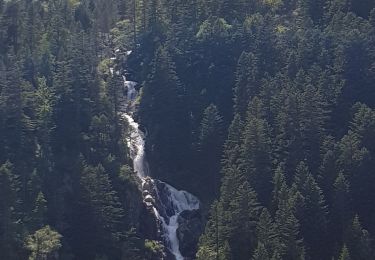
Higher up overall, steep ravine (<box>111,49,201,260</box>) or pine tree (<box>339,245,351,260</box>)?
steep ravine (<box>111,49,201,260</box>)

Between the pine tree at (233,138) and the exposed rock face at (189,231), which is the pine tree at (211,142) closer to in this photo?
the pine tree at (233,138)

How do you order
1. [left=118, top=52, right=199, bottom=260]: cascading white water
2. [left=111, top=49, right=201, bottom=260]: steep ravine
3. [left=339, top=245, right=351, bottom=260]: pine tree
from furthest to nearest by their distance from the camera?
1. [left=118, top=52, right=199, bottom=260]: cascading white water
2. [left=111, top=49, right=201, bottom=260]: steep ravine
3. [left=339, top=245, right=351, bottom=260]: pine tree

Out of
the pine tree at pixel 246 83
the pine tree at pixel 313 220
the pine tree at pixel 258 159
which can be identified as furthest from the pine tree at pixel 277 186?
the pine tree at pixel 246 83

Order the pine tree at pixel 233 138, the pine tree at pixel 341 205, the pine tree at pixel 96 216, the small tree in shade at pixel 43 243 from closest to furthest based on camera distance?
the small tree in shade at pixel 43 243 < the pine tree at pixel 341 205 < the pine tree at pixel 96 216 < the pine tree at pixel 233 138

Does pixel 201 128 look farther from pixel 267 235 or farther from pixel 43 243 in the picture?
pixel 43 243

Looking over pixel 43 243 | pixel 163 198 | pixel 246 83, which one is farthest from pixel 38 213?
pixel 246 83

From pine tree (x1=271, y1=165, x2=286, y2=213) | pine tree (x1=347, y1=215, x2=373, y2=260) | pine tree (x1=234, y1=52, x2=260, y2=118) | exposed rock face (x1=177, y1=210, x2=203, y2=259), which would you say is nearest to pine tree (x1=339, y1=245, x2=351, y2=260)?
pine tree (x1=347, y1=215, x2=373, y2=260)

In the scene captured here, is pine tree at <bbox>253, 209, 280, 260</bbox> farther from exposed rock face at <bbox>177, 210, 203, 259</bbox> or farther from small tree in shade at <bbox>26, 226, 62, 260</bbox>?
small tree in shade at <bbox>26, 226, 62, 260</bbox>
